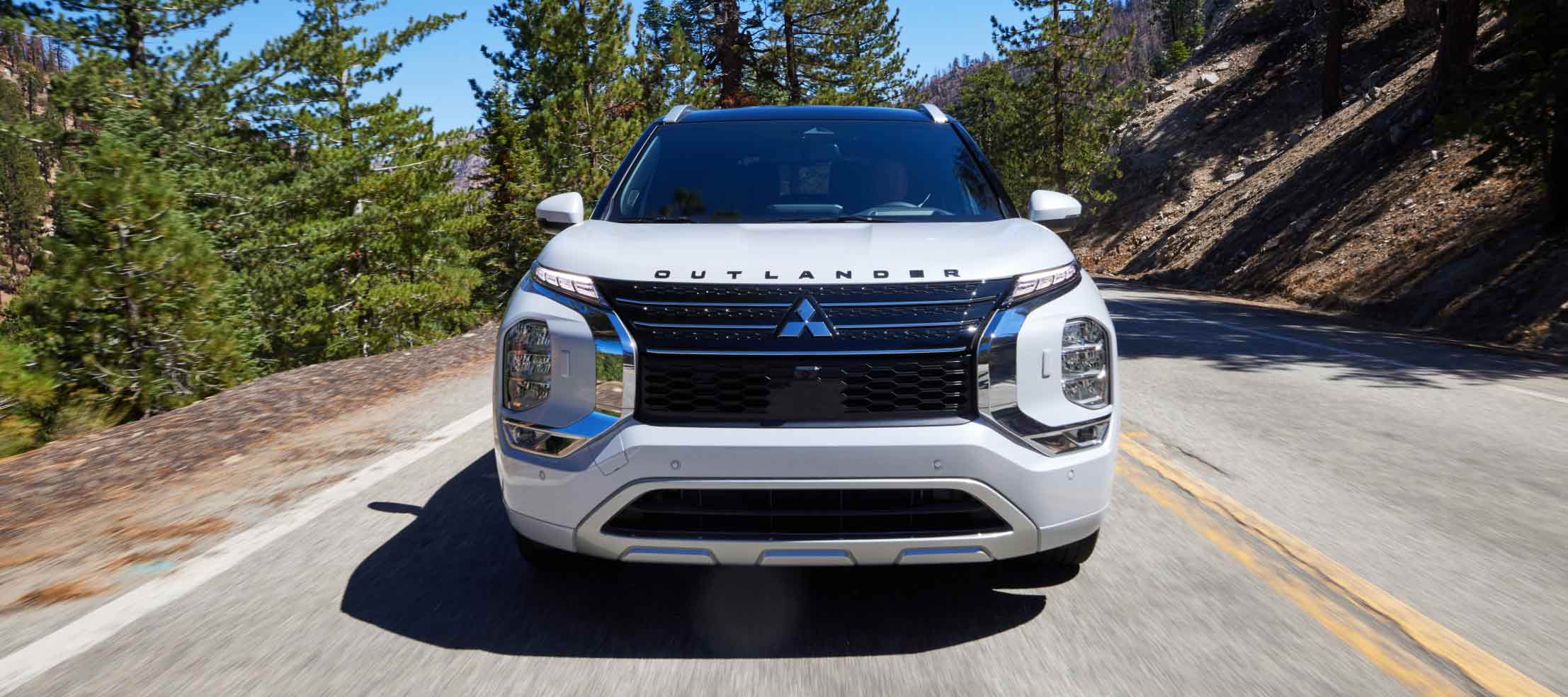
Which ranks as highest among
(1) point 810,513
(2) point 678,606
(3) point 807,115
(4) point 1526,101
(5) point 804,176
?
(4) point 1526,101

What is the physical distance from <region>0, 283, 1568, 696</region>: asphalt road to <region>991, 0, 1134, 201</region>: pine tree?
41884mm

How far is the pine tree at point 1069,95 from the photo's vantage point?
44469 mm

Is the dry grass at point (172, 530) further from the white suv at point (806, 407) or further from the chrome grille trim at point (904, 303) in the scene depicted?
the chrome grille trim at point (904, 303)

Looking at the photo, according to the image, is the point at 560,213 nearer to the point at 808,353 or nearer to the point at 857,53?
the point at 808,353

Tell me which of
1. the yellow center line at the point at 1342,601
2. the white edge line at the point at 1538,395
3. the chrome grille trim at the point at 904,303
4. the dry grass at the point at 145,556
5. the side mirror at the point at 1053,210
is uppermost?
the side mirror at the point at 1053,210

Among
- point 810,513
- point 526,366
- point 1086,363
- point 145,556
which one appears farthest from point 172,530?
point 1086,363

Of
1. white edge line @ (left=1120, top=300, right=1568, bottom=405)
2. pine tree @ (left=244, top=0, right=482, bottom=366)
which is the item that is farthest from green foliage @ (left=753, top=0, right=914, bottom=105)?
white edge line @ (left=1120, top=300, right=1568, bottom=405)

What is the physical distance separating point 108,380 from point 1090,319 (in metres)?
9.43

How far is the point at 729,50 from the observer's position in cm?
4059

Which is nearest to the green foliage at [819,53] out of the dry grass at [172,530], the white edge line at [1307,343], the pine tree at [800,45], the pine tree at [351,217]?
the pine tree at [800,45]

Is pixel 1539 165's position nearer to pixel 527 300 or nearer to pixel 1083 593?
pixel 1083 593

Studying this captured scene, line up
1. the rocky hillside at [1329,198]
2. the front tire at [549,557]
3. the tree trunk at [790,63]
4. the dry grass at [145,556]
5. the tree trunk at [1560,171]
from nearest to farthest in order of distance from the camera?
the front tire at [549,557]
the dry grass at [145,556]
the tree trunk at [1560,171]
the rocky hillside at [1329,198]
the tree trunk at [790,63]

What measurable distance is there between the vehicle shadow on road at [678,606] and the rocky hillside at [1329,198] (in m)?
12.0

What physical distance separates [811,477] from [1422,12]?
43.4 m
